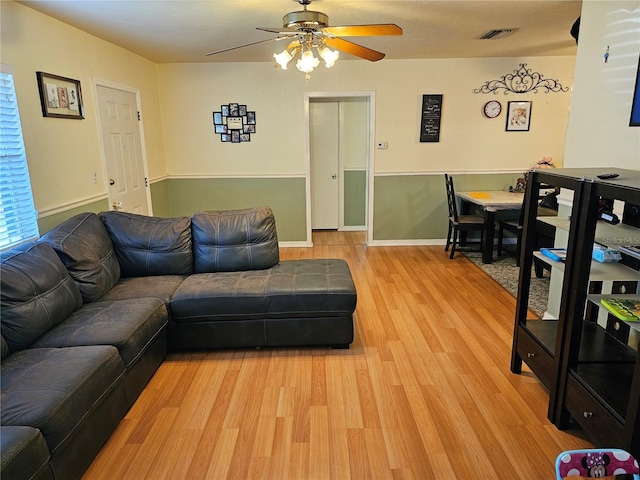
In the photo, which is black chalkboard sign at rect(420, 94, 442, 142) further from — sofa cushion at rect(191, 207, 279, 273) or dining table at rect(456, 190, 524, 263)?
sofa cushion at rect(191, 207, 279, 273)

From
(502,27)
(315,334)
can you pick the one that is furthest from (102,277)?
(502,27)

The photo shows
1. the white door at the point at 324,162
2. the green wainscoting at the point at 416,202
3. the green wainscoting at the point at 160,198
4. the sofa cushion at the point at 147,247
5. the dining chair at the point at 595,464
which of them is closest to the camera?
the dining chair at the point at 595,464

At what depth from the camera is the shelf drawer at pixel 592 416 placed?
161 cm

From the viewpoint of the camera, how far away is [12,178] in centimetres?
262

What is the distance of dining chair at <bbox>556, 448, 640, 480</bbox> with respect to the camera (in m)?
1.12

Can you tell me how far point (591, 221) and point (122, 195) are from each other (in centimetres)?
400

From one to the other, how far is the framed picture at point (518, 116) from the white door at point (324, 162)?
7.85 feet

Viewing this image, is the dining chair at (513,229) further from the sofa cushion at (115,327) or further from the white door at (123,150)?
the white door at (123,150)

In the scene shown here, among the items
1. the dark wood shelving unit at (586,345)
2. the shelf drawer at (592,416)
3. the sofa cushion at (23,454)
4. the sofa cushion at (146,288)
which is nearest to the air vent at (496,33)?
the dark wood shelving unit at (586,345)

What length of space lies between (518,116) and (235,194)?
3.84 m

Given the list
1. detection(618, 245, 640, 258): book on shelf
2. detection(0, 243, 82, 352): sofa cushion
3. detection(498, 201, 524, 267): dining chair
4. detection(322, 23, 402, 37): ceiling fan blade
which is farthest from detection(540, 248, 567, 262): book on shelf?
detection(0, 243, 82, 352): sofa cushion

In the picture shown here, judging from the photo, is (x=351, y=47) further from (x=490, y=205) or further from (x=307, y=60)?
(x=490, y=205)

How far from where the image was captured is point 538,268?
416 cm

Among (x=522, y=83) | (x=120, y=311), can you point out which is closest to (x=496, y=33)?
(x=522, y=83)
